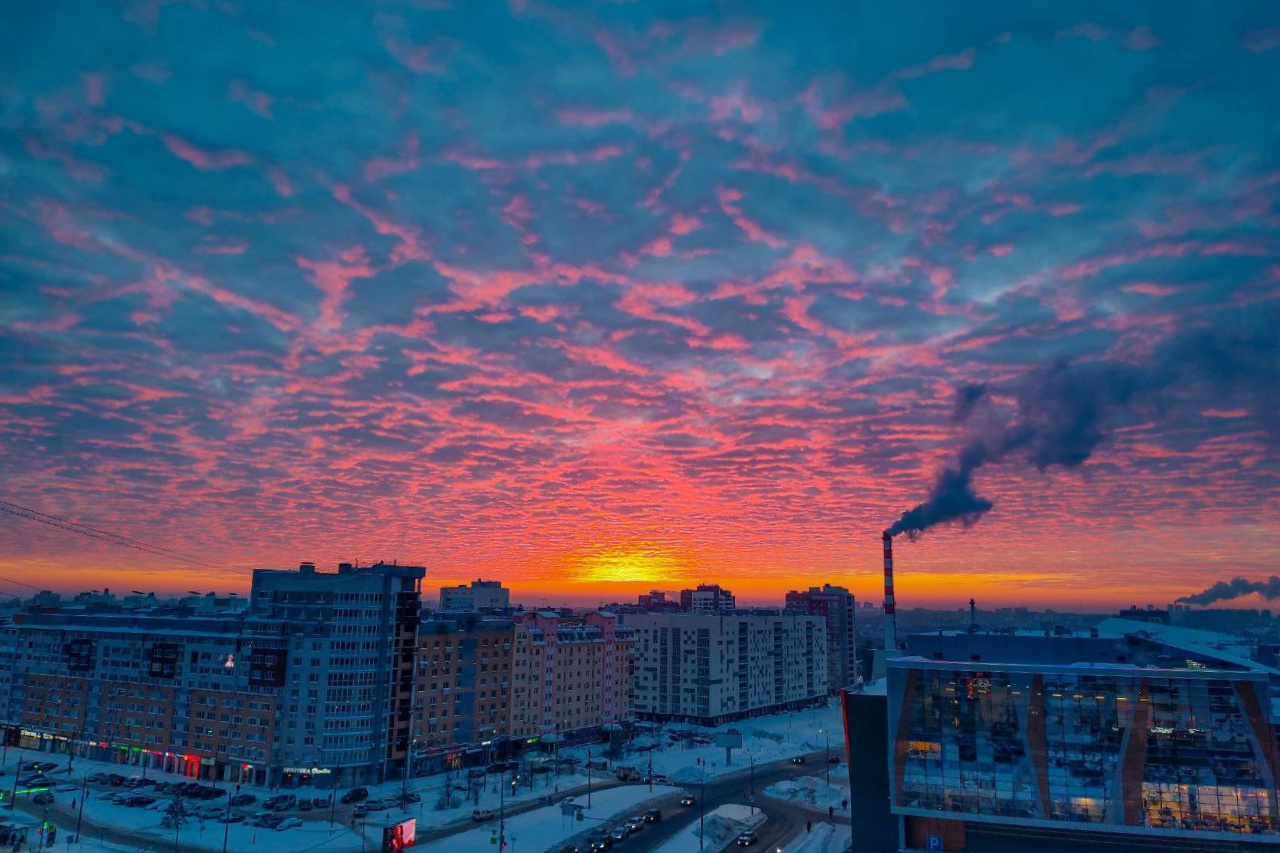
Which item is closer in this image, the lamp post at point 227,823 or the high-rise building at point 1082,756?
the high-rise building at point 1082,756

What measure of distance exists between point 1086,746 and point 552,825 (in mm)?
46902

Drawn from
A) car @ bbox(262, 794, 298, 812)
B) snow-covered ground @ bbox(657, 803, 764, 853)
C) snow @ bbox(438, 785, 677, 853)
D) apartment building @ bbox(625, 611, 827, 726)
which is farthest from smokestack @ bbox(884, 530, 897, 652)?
car @ bbox(262, 794, 298, 812)

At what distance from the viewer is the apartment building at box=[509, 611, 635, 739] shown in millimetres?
116938

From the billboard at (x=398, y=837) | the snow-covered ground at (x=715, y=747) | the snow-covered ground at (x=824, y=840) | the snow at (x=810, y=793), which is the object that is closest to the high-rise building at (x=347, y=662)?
the billboard at (x=398, y=837)

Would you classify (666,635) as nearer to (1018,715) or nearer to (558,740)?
(558,740)

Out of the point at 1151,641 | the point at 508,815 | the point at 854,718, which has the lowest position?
the point at 508,815

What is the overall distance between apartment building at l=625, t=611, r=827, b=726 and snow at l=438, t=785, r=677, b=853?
5389 cm

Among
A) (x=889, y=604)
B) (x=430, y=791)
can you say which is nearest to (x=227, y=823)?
(x=430, y=791)

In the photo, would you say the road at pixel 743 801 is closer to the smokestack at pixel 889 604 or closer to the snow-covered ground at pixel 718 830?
the snow-covered ground at pixel 718 830

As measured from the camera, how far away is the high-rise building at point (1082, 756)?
196ft

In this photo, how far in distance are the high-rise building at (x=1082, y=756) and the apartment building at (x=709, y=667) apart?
8252cm

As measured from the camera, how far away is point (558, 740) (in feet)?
389

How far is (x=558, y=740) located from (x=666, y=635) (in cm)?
3801

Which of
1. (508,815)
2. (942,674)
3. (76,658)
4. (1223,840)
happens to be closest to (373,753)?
(508,815)
